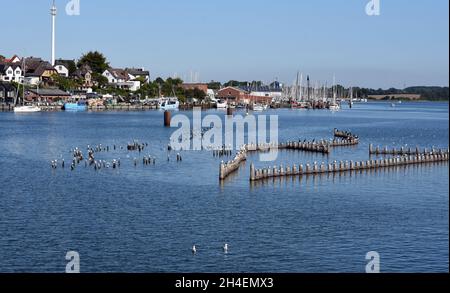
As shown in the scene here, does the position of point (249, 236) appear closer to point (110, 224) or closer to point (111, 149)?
point (110, 224)

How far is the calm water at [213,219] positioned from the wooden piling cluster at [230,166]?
1055 mm

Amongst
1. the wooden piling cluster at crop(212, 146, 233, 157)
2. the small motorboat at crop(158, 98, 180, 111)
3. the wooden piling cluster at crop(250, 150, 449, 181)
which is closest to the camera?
the wooden piling cluster at crop(250, 150, 449, 181)

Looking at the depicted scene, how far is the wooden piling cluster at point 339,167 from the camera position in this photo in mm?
54531

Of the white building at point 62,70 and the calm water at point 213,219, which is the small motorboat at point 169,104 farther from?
the calm water at point 213,219

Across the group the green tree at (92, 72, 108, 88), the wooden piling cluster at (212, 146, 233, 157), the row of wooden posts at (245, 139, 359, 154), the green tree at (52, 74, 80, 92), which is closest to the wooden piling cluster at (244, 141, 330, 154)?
the row of wooden posts at (245, 139, 359, 154)

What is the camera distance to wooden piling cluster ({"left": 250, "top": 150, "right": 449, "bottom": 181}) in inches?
2147

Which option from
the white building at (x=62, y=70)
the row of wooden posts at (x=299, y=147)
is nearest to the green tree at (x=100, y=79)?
the white building at (x=62, y=70)

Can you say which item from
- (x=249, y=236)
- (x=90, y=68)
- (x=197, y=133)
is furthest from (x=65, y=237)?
(x=90, y=68)

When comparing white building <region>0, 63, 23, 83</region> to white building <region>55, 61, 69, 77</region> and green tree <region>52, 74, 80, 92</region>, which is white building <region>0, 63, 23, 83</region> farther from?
white building <region>55, 61, 69, 77</region>

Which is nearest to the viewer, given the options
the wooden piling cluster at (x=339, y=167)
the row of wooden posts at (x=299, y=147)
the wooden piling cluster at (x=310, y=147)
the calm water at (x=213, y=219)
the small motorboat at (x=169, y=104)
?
the calm water at (x=213, y=219)

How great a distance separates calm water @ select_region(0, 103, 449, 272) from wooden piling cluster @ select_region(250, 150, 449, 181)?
1498mm

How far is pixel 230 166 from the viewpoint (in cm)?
5812

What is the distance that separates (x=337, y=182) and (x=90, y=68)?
504 feet

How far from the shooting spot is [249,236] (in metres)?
34.5
